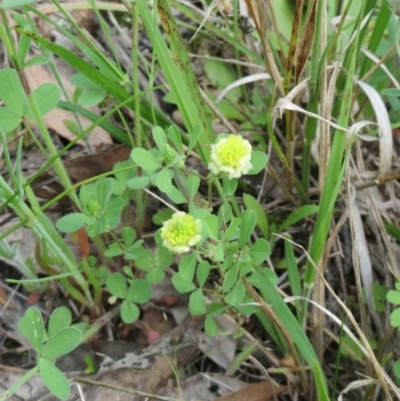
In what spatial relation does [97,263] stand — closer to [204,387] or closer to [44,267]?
[44,267]

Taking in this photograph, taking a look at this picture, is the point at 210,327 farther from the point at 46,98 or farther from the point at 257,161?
the point at 46,98

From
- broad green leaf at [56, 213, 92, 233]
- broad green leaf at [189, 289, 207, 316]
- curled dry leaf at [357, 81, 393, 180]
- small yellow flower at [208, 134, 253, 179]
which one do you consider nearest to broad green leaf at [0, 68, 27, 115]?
broad green leaf at [56, 213, 92, 233]

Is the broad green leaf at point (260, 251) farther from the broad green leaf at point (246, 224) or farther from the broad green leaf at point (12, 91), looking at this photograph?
the broad green leaf at point (12, 91)

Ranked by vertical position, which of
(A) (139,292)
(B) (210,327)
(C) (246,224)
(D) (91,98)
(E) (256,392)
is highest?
(D) (91,98)

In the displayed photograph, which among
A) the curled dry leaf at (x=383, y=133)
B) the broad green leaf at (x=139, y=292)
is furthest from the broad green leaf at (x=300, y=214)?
Result: the broad green leaf at (x=139, y=292)

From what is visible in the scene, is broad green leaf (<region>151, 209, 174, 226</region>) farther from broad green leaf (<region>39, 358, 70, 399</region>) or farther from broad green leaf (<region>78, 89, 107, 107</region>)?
broad green leaf (<region>39, 358, 70, 399</region>)

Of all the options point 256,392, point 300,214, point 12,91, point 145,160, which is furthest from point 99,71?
point 256,392
